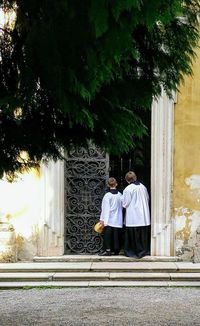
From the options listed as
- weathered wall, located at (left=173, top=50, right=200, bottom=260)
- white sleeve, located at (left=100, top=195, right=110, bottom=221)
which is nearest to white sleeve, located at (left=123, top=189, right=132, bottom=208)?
white sleeve, located at (left=100, top=195, right=110, bottom=221)

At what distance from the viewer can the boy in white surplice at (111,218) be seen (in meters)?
12.0

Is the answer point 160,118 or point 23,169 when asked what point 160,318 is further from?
point 160,118

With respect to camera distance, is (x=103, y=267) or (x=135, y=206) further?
(x=135, y=206)

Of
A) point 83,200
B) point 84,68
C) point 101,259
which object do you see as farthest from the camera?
point 83,200

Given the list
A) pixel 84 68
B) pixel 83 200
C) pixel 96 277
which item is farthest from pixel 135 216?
pixel 84 68

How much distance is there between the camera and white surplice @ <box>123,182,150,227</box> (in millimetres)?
12000

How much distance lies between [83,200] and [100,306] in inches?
170

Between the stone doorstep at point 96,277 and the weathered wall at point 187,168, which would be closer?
the stone doorstep at point 96,277

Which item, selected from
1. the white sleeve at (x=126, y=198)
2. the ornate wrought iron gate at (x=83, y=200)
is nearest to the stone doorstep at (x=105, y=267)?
Result: the ornate wrought iron gate at (x=83, y=200)

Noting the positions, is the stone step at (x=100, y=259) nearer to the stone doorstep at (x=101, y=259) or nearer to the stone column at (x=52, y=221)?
the stone doorstep at (x=101, y=259)

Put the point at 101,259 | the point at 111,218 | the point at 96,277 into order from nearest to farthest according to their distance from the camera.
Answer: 1. the point at 96,277
2. the point at 101,259
3. the point at 111,218

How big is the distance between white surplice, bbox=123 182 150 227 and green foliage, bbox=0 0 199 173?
21.3ft

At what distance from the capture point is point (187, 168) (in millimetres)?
12250

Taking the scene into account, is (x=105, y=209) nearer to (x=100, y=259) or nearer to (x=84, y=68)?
(x=100, y=259)
